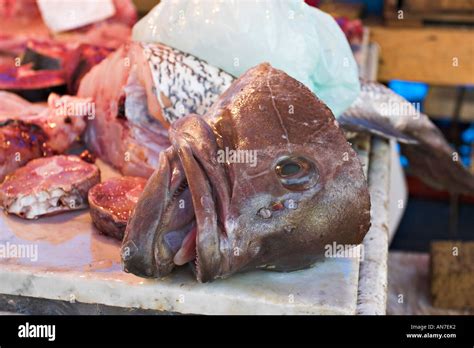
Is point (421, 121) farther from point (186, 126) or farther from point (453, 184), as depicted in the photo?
point (186, 126)

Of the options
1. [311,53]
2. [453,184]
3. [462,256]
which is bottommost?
[462,256]

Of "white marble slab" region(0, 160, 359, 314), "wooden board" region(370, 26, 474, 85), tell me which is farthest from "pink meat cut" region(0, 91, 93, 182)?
"wooden board" region(370, 26, 474, 85)

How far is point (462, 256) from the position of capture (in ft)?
12.6

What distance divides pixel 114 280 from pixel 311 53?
3.91ft

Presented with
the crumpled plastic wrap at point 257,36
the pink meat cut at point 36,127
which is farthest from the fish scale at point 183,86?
the pink meat cut at point 36,127

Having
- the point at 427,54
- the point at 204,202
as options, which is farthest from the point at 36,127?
the point at 427,54

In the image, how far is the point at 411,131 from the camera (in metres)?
3.39

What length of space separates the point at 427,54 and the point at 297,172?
501cm

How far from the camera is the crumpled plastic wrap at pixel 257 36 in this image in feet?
8.46

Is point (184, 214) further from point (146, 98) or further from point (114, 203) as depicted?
point (146, 98)

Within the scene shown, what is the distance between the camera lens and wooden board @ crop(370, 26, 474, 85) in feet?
21.0
